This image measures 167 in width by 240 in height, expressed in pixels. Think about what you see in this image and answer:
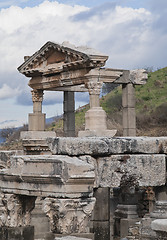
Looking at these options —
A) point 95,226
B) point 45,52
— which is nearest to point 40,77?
point 45,52

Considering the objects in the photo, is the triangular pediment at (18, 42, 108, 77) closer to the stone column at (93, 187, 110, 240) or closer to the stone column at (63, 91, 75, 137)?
the stone column at (63, 91, 75, 137)

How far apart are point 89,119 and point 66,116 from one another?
158 inches

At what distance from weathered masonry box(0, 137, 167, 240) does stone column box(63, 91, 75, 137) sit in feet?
44.1

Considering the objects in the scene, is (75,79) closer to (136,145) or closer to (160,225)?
(136,145)

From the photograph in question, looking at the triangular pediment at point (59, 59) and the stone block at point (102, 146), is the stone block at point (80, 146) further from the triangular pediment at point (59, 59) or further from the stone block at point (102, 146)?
the triangular pediment at point (59, 59)

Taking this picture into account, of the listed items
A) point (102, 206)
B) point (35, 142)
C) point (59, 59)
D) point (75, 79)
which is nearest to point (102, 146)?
point (102, 206)

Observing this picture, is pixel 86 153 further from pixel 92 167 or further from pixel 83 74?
pixel 83 74

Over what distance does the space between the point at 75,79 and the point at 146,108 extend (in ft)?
81.3

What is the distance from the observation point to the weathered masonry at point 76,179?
6305 mm

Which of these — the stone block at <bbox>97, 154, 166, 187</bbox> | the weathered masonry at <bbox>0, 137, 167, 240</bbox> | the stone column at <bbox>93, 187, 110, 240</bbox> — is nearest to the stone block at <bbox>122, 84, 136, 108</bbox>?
the stone column at <bbox>93, 187, 110, 240</bbox>

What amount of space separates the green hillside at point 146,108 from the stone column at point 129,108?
41.9 ft

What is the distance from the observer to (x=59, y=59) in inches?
739

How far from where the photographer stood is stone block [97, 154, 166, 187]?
702 cm

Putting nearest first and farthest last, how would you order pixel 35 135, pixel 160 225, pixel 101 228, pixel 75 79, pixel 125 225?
pixel 160 225 → pixel 101 228 → pixel 125 225 → pixel 75 79 → pixel 35 135
